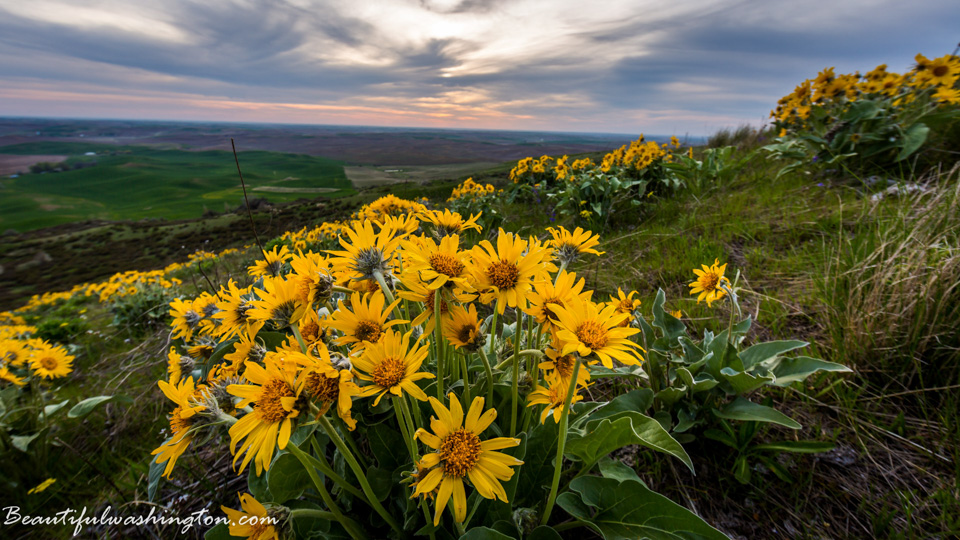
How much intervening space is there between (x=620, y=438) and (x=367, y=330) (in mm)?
825

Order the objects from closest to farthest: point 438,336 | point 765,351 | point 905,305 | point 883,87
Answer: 1. point 438,336
2. point 765,351
3. point 905,305
4. point 883,87

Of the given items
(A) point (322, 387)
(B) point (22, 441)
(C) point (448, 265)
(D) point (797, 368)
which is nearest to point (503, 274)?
(C) point (448, 265)

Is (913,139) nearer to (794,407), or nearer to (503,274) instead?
(794,407)

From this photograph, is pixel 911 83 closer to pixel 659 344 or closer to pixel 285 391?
pixel 659 344

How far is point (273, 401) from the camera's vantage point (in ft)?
2.85

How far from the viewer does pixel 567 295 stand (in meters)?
1.07

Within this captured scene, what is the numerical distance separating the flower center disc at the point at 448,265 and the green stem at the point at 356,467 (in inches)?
17.7

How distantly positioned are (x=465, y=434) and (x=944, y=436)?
2111 mm

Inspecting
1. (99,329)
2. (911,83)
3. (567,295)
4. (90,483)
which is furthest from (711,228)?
(99,329)

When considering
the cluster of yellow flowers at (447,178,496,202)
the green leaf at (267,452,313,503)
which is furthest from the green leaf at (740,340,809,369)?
the cluster of yellow flowers at (447,178,496,202)

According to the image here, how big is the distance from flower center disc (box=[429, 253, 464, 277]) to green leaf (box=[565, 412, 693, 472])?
642 millimetres

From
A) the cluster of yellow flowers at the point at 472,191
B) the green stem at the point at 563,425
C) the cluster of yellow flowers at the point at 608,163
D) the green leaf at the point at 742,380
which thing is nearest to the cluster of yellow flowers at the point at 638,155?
the cluster of yellow flowers at the point at 608,163

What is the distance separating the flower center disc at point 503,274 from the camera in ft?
3.36

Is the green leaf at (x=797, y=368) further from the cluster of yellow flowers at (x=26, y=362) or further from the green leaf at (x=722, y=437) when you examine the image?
the cluster of yellow flowers at (x=26, y=362)
